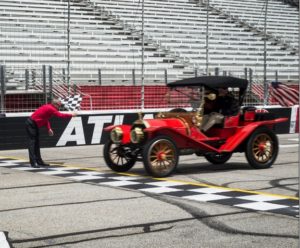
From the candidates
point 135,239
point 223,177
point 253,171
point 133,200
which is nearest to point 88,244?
point 135,239

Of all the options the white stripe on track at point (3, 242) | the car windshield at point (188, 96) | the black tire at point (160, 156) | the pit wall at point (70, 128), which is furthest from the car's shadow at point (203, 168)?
the pit wall at point (70, 128)

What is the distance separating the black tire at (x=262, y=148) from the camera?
10.9 metres

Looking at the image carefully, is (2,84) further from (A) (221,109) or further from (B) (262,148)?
(B) (262,148)

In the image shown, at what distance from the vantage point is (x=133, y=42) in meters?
24.6

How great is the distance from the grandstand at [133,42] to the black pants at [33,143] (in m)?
4.62

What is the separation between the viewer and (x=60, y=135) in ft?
54.5

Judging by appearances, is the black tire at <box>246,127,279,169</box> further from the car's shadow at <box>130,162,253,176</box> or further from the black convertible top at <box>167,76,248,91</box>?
the black convertible top at <box>167,76,248,91</box>

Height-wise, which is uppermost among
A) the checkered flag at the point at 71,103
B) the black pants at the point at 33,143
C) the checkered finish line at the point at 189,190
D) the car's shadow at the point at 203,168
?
the checkered flag at the point at 71,103

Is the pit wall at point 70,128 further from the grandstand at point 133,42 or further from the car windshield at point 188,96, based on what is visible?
the car windshield at point 188,96

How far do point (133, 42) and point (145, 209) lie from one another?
59.4 ft

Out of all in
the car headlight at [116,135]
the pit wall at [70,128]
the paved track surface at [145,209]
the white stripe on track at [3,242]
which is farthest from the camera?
the pit wall at [70,128]

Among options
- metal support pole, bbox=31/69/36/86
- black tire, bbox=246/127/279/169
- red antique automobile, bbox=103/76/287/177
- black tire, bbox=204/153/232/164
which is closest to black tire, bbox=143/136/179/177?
red antique automobile, bbox=103/76/287/177

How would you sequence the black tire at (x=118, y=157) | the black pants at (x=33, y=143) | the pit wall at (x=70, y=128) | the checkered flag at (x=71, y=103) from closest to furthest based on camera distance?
the black tire at (x=118, y=157)
the black pants at (x=33, y=143)
the pit wall at (x=70, y=128)
the checkered flag at (x=71, y=103)

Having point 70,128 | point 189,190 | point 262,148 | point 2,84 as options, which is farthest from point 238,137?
point 2,84
